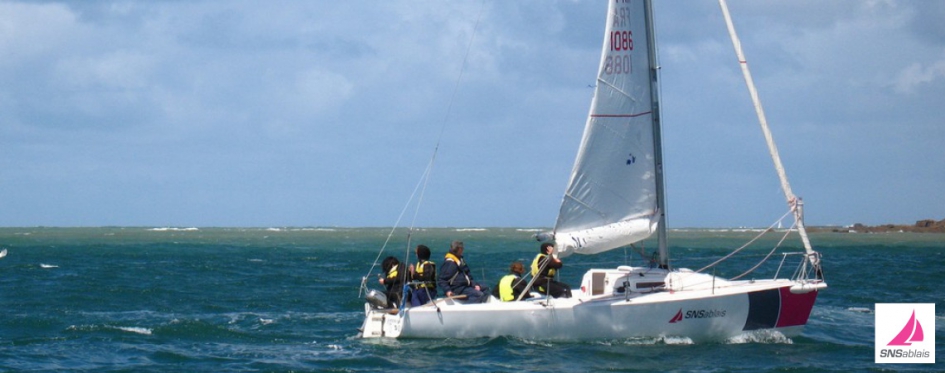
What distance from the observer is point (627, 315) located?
59.6 ft

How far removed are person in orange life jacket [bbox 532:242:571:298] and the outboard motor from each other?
8.87ft

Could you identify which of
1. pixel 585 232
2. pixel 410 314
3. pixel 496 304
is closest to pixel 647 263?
pixel 585 232

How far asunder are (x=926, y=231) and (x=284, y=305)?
101845mm

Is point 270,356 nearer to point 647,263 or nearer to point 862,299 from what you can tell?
point 647,263

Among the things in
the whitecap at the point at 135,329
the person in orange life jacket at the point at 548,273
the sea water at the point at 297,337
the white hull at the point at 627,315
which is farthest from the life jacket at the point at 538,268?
the whitecap at the point at 135,329

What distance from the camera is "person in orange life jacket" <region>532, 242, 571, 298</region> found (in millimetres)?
18922

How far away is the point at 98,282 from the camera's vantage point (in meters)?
33.1

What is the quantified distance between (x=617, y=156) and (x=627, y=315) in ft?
9.44

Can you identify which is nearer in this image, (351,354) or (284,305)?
(351,354)

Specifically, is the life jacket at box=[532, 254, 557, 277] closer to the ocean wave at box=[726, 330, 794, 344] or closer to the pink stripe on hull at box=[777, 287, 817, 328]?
the ocean wave at box=[726, 330, 794, 344]

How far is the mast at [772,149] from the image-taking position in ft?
60.0

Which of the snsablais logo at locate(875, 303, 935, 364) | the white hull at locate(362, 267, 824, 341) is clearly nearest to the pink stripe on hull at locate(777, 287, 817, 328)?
the white hull at locate(362, 267, 824, 341)

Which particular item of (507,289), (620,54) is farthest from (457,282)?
(620,54)

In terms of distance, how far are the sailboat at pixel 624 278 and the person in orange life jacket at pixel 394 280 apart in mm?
319
